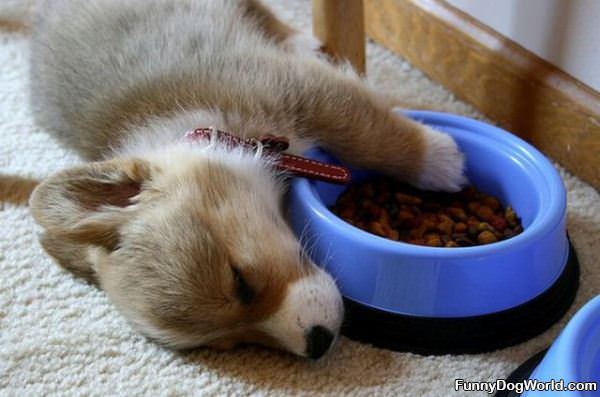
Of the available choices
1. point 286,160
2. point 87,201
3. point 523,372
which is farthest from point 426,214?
point 87,201

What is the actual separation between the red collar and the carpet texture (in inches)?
12.1

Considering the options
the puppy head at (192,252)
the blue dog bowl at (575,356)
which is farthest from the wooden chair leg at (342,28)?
the blue dog bowl at (575,356)

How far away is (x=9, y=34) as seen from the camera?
2.44 meters

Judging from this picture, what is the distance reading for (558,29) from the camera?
167cm


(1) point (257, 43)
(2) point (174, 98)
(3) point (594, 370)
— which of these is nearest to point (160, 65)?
(2) point (174, 98)

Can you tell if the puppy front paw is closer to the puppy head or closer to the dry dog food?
the dry dog food

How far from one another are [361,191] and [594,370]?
659 mm

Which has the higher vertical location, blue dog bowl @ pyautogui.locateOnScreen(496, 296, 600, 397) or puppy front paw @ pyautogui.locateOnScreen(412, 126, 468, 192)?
blue dog bowl @ pyautogui.locateOnScreen(496, 296, 600, 397)

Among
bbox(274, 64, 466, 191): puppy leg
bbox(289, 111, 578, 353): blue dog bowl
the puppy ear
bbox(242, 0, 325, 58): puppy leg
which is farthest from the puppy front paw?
the puppy ear

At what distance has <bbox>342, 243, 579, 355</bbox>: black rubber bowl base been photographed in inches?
53.1

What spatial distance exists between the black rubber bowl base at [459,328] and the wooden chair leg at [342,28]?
739 millimetres

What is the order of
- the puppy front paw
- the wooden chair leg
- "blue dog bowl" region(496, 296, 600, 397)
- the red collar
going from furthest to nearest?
1. the wooden chair leg
2. the puppy front paw
3. the red collar
4. "blue dog bowl" region(496, 296, 600, 397)

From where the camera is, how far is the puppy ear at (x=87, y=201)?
4.47 feet

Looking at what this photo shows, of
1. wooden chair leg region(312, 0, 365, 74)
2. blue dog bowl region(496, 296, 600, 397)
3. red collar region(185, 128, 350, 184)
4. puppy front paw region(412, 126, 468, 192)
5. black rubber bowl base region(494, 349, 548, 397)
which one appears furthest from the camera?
wooden chair leg region(312, 0, 365, 74)
